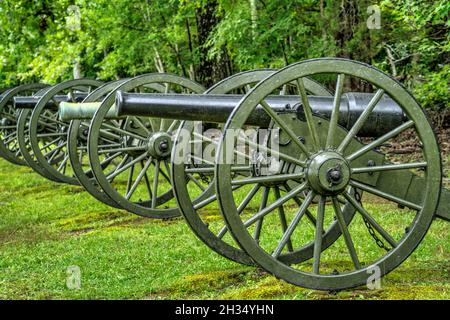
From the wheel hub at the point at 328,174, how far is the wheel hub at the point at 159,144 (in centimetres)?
406

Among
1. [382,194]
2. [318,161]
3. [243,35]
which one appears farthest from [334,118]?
[243,35]

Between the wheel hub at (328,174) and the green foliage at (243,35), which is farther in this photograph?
the green foliage at (243,35)

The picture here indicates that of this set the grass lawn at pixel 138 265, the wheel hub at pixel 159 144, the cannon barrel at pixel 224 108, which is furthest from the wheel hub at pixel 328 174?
the wheel hub at pixel 159 144

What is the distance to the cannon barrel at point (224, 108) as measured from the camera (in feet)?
18.2

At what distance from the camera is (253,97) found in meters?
4.69

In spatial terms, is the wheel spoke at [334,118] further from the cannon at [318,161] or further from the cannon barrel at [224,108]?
the cannon barrel at [224,108]

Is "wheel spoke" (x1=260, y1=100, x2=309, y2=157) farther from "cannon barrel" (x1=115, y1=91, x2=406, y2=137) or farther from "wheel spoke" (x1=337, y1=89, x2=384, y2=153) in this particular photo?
"cannon barrel" (x1=115, y1=91, x2=406, y2=137)

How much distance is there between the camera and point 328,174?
4953 millimetres

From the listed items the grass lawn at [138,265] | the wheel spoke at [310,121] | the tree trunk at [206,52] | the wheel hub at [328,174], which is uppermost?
the tree trunk at [206,52]

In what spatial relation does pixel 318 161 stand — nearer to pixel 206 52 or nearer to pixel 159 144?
pixel 159 144

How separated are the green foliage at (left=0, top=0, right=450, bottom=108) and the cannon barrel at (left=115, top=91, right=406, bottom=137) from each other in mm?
3269

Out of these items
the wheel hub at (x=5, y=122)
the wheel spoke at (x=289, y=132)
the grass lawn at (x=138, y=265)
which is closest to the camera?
the wheel spoke at (x=289, y=132)

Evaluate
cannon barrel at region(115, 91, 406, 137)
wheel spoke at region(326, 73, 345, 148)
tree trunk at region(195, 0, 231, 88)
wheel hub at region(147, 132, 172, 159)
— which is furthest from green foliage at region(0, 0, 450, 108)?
wheel spoke at region(326, 73, 345, 148)

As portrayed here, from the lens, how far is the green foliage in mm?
12328
